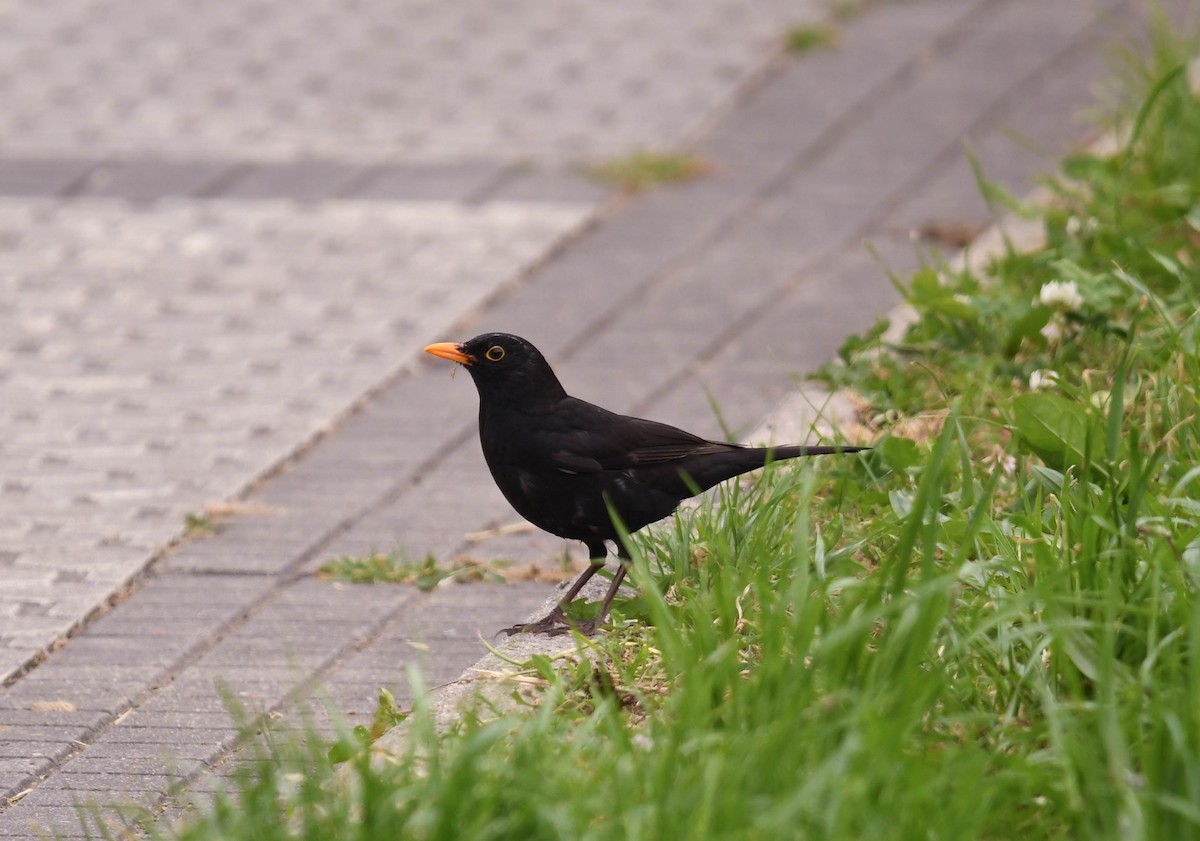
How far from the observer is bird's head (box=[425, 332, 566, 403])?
4035 mm

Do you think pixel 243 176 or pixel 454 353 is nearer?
pixel 454 353

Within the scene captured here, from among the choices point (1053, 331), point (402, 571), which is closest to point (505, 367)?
point (402, 571)

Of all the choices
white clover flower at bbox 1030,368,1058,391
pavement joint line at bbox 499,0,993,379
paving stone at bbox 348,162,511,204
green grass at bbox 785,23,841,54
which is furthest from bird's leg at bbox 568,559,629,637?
green grass at bbox 785,23,841,54

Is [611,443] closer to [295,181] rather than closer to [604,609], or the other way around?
[604,609]

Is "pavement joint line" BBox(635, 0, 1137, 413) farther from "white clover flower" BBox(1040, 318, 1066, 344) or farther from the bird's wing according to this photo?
the bird's wing

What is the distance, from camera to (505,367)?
4051 millimetres

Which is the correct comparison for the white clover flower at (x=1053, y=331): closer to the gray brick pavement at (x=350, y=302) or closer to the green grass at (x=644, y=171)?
the gray brick pavement at (x=350, y=302)

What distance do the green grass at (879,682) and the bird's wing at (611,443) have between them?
15cm

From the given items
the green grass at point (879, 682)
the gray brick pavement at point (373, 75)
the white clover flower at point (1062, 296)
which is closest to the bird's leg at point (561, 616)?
the green grass at point (879, 682)

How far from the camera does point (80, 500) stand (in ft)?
17.7

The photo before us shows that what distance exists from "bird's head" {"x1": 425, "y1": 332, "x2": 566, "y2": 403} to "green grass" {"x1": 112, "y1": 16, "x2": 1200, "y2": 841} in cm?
43

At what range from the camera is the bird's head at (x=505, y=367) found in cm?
404

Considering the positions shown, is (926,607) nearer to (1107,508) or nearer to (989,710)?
(989,710)

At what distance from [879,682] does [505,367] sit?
1461 millimetres
